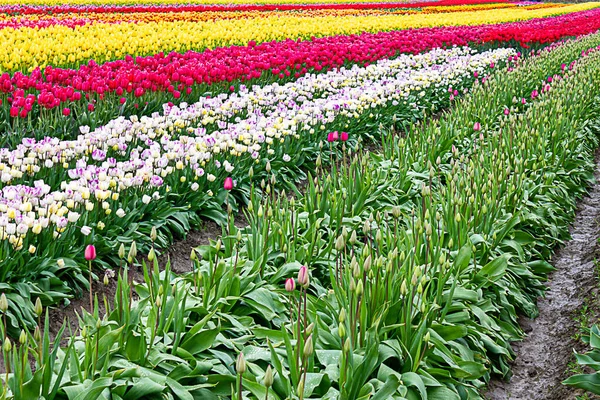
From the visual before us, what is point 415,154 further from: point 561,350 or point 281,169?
point 561,350

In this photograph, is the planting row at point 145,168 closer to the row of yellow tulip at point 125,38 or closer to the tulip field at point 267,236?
the tulip field at point 267,236

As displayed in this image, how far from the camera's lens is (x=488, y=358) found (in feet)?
12.7

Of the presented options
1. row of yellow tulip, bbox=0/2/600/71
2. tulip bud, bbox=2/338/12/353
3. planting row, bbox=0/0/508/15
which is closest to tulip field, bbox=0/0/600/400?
tulip bud, bbox=2/338/12/353

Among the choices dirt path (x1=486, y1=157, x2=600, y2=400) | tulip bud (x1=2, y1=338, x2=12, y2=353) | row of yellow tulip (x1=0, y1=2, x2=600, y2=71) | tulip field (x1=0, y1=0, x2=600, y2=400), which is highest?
row of yellow tulip (x1=0, y1=2, x2=600, y2=71)

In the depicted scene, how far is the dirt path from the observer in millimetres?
3906

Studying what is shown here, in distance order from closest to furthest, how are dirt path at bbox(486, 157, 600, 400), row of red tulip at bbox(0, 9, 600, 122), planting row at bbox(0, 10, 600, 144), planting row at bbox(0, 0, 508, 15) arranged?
dirt path at bbox(486, 157, 600, 400) < planting row at bbox(0, 10, 600, 144) < row of red tulip at bbox(0, 9, 600, 122) < planting row at bbox(0, 0, 508, 15)

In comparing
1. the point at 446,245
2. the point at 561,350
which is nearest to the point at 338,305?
the point at 446,245

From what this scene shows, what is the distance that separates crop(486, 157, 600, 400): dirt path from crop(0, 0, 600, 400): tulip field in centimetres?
11

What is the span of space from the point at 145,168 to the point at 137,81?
3365 mm

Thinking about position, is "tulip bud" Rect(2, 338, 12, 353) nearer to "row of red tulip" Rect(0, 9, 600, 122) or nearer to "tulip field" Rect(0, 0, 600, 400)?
"tulip field" Rect(0, 0, 600, 400)

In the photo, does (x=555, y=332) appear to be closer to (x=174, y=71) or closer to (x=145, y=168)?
(x=145, y=168)

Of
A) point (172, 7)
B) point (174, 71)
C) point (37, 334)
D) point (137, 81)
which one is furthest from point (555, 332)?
point (172, 7)

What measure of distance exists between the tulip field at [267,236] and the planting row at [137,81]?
0.15ft

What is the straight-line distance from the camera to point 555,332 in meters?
4.52
